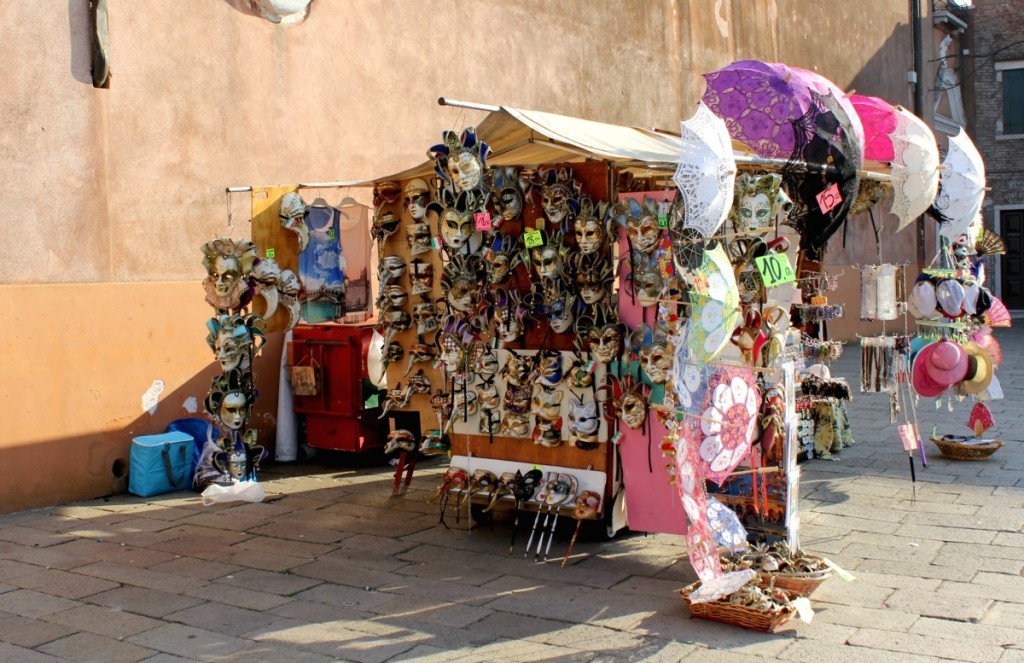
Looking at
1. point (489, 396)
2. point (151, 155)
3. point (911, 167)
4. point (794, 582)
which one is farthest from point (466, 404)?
point (151, 155)

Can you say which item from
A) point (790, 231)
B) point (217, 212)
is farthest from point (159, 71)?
point (790, 231)

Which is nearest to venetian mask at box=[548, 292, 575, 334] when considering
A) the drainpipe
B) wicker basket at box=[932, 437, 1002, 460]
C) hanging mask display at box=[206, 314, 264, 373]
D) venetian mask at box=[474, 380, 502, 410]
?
venetian mask at box=[474, 380, 502, 410]

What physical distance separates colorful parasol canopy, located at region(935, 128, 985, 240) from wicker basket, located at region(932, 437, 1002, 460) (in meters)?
1.85

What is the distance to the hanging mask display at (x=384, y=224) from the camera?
6.87 m

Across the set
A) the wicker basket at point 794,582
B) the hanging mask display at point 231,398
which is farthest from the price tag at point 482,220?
the wicker basket at point 794,582

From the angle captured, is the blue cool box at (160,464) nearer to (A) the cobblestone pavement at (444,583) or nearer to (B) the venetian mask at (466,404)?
(A) the cobblestone pavement at (444,583)

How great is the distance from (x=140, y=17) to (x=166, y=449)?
3.03m

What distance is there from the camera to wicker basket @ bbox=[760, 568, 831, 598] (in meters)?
4.65

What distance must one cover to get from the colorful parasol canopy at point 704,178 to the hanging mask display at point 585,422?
1466 mm

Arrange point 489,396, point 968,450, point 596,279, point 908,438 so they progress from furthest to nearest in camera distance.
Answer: point 968,450, point 908,438, point 489,396, point 596,279

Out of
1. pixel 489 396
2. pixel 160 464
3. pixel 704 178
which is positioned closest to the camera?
pixel 704 178

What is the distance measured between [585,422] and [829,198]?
1.71 metres

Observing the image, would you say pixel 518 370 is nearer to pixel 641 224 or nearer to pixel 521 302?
pixel 521 302

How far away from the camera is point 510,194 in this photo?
582 cm
